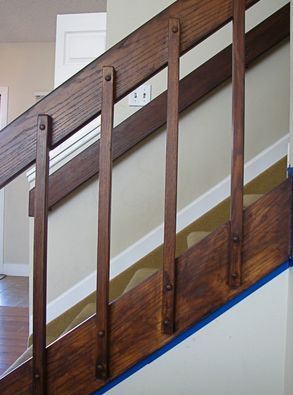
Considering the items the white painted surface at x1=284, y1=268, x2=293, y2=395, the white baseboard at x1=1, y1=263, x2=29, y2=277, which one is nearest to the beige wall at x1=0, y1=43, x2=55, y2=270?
the white baseboard at x1=1, y1=263, x2=29, y2=277

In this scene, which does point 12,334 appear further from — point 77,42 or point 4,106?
point 4,106

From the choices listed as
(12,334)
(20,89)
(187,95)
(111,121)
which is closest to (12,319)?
(12,334)

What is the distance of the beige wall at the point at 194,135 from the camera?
172cm

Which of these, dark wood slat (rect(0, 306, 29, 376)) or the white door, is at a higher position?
the white door

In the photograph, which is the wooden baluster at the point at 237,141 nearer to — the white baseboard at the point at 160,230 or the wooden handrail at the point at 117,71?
the wooden handrail at the point at 117,71

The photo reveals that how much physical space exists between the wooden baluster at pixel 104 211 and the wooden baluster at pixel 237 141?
0.91ft

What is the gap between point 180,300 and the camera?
880 millimetres

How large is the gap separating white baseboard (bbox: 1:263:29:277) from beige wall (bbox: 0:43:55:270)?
33mm

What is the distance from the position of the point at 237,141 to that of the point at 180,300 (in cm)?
38

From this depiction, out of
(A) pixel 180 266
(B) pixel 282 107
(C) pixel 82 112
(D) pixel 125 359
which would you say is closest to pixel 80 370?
(D) pixel 125 359

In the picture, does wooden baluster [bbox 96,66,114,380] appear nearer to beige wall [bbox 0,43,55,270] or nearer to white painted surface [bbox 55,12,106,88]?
white painted surface [bbox 55,12,106,88]

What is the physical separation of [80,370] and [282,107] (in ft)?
4.62

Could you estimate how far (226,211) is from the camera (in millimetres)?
1629

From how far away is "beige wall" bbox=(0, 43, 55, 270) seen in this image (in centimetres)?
396
